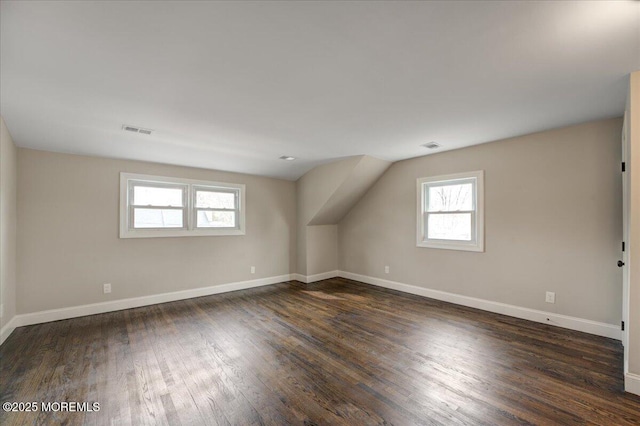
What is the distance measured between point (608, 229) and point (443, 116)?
2.23 meters

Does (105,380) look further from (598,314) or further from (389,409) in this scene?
(598,314)

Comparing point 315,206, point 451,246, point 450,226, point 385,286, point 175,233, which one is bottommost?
point 385,286

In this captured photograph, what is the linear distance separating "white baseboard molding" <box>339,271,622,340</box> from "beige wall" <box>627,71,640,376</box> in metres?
1.22

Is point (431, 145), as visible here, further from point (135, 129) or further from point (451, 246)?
point (135, 129)

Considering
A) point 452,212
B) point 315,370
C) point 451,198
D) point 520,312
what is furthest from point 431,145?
point 315,370

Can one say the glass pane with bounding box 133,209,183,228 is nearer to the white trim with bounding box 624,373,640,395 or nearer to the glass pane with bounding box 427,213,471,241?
the glass pane with bounding box 427,213,471,241

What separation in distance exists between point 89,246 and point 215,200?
193 centimetres

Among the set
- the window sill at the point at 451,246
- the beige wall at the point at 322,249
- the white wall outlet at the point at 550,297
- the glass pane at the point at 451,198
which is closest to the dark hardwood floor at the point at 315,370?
the white wall outlet at the point at 550,297

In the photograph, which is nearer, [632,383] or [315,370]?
[632,383]

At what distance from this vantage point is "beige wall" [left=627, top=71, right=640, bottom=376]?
79.1 inches

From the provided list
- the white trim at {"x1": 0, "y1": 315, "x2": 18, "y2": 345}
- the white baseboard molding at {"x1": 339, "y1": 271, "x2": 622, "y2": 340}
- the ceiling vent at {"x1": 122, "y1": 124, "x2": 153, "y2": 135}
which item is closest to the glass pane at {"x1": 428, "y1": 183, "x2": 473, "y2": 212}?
the white baseboard molding at {"x1": 339, "y1": 271, "x2": 622, "y2": 340}

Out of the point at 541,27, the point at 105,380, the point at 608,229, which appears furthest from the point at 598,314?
the point at 105,380

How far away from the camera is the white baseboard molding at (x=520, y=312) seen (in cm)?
298

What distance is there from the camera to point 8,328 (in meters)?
3.07
